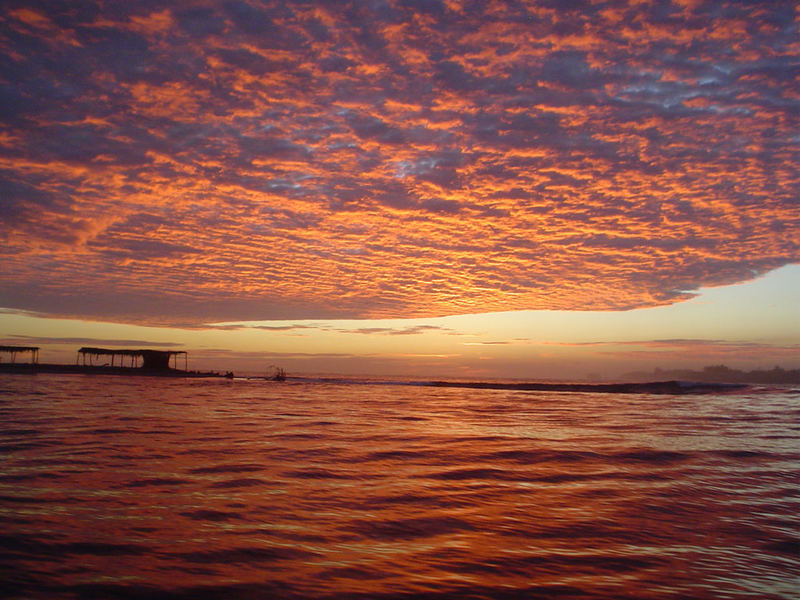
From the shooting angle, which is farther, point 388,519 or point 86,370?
point 86,370

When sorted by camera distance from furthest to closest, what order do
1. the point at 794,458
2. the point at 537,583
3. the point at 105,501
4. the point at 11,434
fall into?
the point at 11,434, the point at 794,458, the point at 105,501, the point at 537,583

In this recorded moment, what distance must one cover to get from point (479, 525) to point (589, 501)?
2.46 metres

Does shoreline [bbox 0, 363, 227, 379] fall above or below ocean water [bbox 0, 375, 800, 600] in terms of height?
below

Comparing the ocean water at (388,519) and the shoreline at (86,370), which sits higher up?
the ocean water at (388,519)

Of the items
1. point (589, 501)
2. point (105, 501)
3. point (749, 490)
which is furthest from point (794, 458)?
point (105, 501)

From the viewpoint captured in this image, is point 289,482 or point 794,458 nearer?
point 289,482

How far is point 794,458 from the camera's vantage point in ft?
41.8

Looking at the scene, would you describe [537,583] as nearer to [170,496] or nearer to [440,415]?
[170,496]

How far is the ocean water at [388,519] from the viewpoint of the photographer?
486 centimetres

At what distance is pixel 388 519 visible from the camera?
6.97 meters

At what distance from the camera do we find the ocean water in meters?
4.86

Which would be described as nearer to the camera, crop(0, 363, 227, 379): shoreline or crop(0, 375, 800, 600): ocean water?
crop(0, 375, 800, 600): ocean water

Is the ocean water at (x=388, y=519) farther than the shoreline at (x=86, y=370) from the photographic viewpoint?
No

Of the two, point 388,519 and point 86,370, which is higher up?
point 388,519
